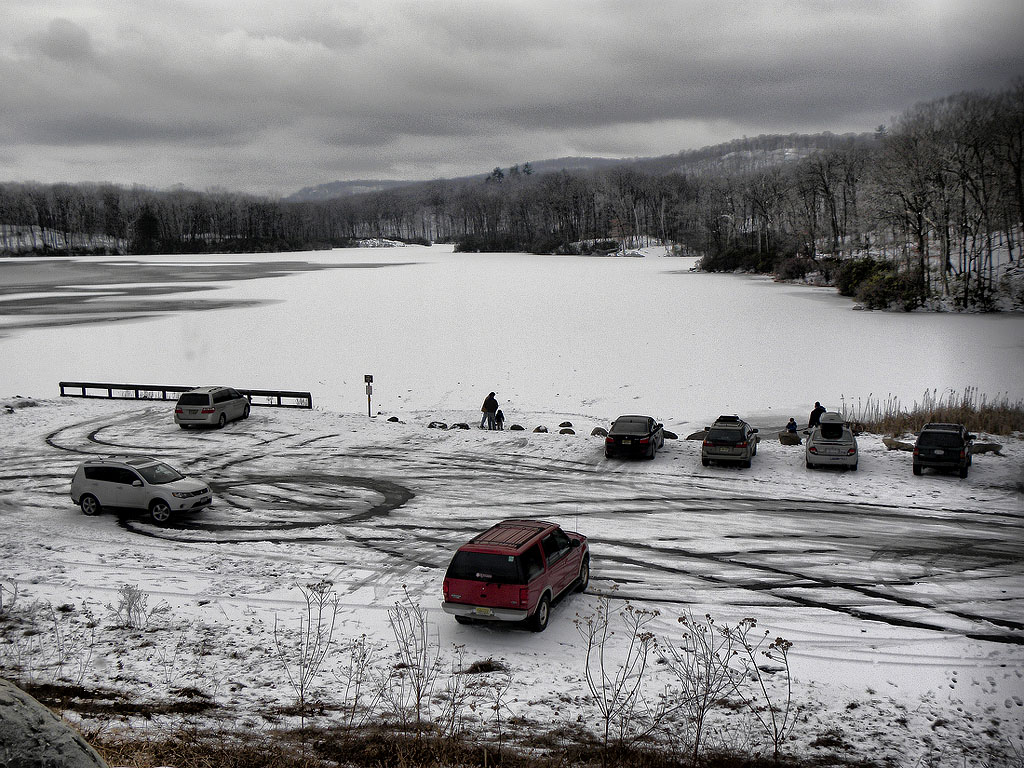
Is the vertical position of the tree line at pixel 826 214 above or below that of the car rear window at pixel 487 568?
above

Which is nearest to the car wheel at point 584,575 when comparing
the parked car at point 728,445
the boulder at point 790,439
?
the parked car at point 728,445

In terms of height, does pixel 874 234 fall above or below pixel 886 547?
above

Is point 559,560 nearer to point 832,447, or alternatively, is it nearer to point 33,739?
point 33,739

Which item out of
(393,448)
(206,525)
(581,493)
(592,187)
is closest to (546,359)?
(393,448)

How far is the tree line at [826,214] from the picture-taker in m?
4.64

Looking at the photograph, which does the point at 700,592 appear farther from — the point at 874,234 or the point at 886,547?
the point at 874,234

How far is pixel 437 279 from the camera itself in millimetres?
97625

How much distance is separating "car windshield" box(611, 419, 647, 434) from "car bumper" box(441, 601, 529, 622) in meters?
12.1

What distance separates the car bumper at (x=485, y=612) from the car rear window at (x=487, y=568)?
0.40 meters

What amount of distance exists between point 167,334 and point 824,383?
3992cm

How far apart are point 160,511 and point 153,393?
65.9 ft

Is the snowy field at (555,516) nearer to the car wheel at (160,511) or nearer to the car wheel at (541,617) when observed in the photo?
the car wheel at (541,617)

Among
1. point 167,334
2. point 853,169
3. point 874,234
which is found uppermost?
point 853,169

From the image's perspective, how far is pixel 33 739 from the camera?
4.27m
